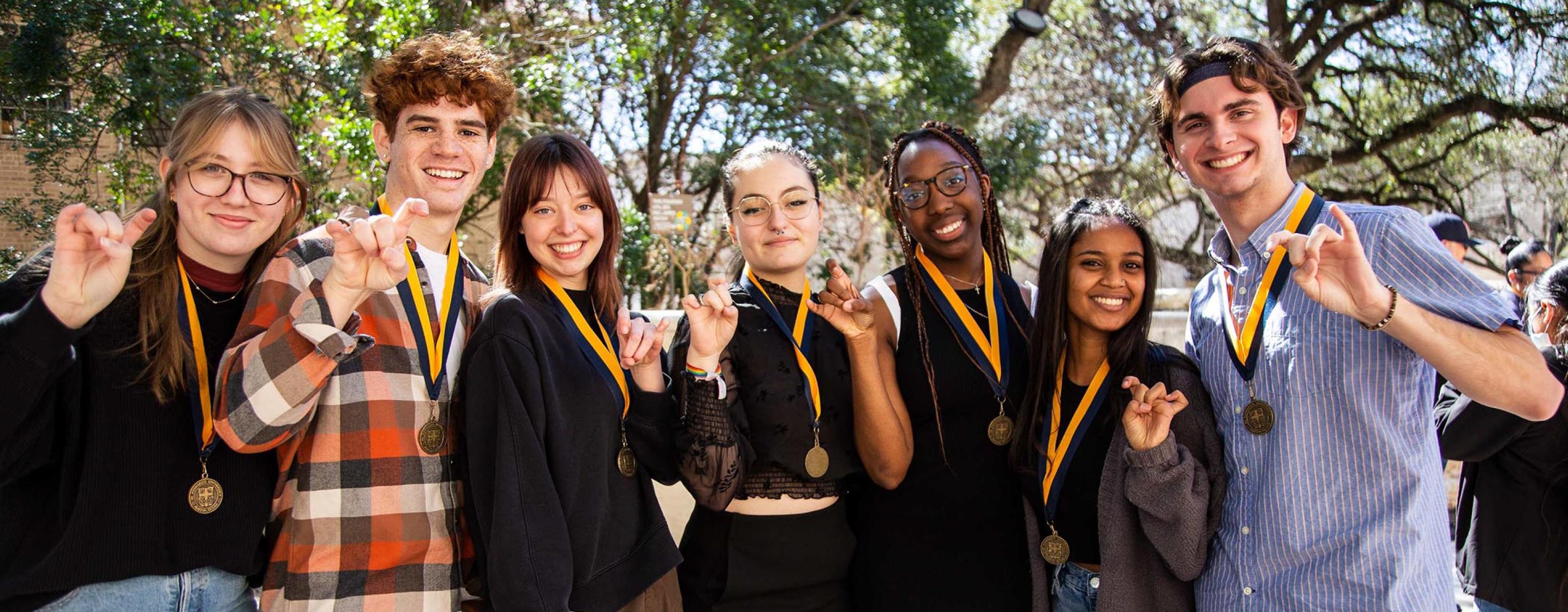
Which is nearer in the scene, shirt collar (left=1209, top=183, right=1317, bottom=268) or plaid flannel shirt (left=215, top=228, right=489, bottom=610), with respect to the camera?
plaid flannel shirt (left=215, top=228, right=489, bottom=610)

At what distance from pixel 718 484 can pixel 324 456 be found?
0.97 metres

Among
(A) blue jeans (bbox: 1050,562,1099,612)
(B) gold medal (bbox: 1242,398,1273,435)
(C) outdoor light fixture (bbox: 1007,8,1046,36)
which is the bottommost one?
(A) blue jeans (bbox: 1050,562,1099,612)

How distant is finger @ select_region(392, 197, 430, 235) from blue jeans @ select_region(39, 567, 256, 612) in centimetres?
93

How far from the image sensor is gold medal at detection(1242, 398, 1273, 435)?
2447 millimetres

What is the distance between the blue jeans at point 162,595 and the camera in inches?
86.1

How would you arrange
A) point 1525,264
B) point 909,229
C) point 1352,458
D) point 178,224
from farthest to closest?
point 1525,264
point 909,229
point 178,224
point 1352,458

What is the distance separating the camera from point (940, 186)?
10.1 feet

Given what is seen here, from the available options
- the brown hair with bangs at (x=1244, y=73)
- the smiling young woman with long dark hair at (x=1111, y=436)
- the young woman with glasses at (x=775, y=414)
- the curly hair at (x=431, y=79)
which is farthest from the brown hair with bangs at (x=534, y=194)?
the brown hair with bangs at (x=1244, y=73)

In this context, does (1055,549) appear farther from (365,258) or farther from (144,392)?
(144,392)

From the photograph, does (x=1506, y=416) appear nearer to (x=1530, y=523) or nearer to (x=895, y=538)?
(x=1530, y=523)

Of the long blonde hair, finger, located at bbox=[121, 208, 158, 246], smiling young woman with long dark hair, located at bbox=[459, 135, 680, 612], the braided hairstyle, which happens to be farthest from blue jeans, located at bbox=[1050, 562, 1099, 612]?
finger, located at bbox=[121, 208, 158, 246]

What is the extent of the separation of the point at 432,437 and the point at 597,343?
18.7 inches

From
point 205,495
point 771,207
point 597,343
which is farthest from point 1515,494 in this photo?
point 205,495

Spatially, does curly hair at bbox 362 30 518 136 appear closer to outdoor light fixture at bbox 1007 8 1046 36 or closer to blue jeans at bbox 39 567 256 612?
blue jeans at bbox 39 567 256 612
